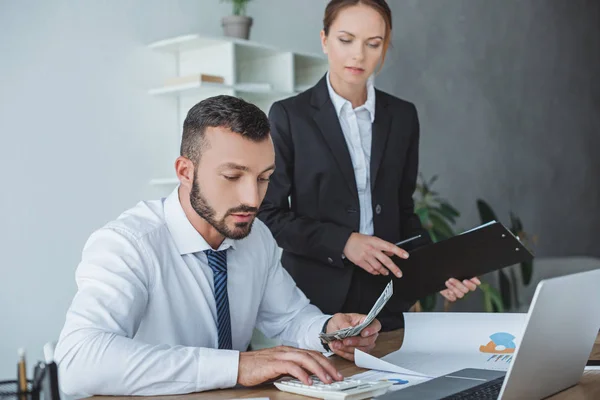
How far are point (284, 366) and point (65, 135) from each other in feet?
6.64

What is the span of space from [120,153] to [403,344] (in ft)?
6.25

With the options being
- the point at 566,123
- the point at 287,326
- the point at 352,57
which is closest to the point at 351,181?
the point at 352,57

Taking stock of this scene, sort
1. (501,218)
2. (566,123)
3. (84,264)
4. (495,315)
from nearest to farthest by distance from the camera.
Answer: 1. (84,264)
2. (495,315)
3. (501,218)
4. (566,123)

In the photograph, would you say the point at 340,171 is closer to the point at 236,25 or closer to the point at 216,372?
the point at 216,372

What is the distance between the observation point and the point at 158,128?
350 cm

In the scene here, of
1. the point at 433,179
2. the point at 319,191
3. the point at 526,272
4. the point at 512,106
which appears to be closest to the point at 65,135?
the point at 319,191

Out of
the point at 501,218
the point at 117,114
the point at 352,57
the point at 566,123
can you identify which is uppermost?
the point at 352,57

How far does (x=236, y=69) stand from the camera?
361 centimetres

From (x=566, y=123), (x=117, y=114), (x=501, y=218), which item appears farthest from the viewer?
(x=566, y=123)

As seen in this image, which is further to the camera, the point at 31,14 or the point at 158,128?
the point at 158,128

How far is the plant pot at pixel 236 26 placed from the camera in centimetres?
347

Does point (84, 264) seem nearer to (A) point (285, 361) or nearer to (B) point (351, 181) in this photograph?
(A) point (285, 361)

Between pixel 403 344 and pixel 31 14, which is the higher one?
pixel 31 14

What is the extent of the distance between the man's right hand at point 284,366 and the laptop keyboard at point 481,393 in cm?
24
